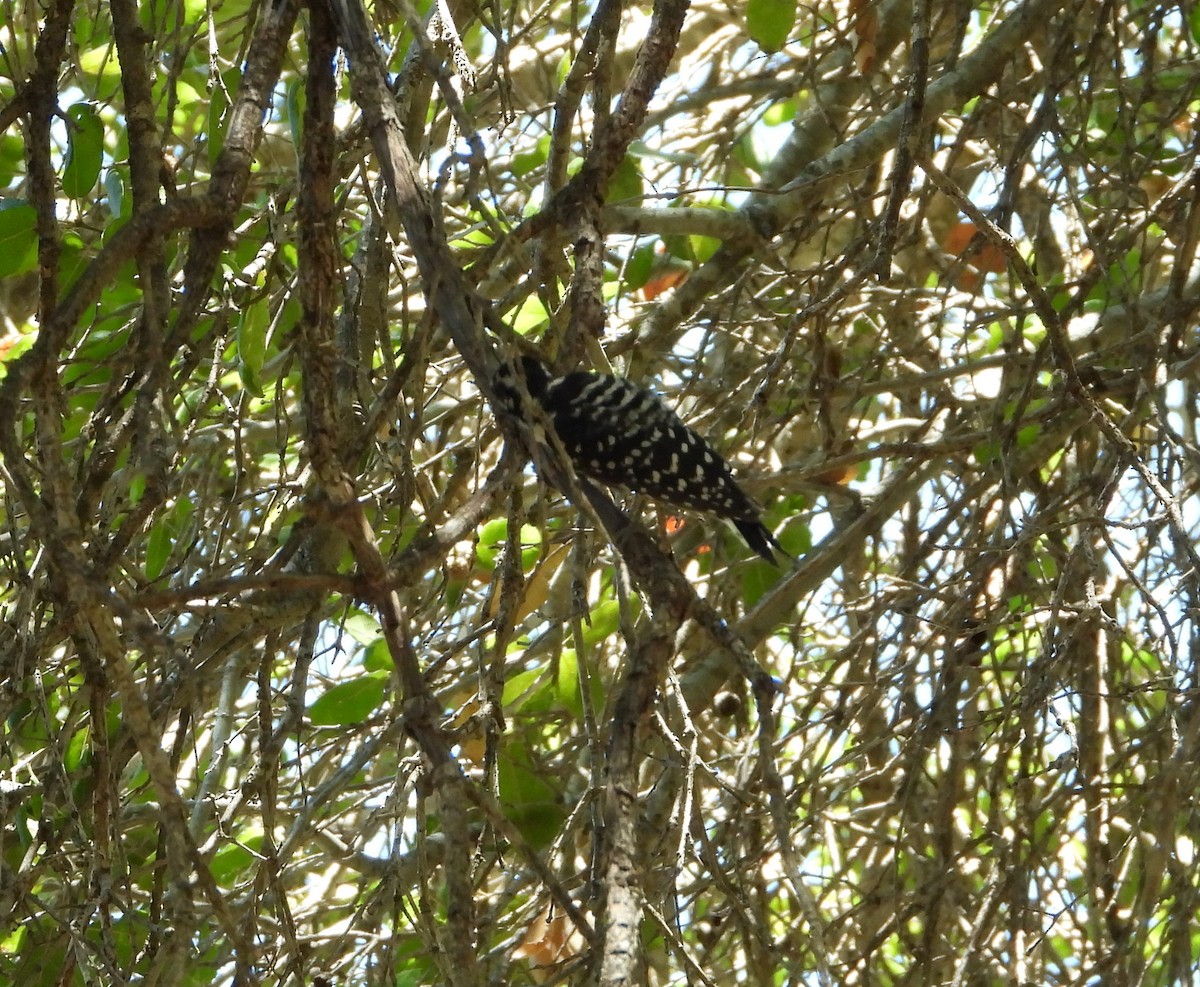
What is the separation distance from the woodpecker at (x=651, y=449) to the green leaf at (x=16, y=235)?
95 cm

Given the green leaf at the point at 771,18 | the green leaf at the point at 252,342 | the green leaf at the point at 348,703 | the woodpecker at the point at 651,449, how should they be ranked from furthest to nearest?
the woodpecker at the point at 651,449
the green leaf at the point at 771,18
the green leaf at the point at 348,703
the green leaf at the point at 252,342

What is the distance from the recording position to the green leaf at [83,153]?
75.3 inches

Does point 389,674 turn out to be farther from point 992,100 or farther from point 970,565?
point 992,100

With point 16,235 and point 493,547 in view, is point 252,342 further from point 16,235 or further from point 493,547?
point 493,547

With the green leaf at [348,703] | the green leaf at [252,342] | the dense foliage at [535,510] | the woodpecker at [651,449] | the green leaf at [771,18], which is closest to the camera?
the dense foliage at [535,510]

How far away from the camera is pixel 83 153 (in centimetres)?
192

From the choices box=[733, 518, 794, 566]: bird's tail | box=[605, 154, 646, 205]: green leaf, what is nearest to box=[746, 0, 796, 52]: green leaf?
box=[605, 154, 646, 205]: green leaf

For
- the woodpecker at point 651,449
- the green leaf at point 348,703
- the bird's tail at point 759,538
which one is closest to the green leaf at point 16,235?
the green leaf at point 348,703

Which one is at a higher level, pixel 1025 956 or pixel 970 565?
pixel 970 565

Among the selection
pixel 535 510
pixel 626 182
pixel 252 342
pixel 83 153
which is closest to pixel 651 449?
pixel 626 182

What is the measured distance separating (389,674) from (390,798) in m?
0.57

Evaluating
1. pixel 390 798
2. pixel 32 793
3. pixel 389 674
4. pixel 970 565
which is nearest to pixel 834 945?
pixel 970 565

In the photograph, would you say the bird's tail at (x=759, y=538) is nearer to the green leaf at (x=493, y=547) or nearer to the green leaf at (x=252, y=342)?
the green leaf at (x=493, y=547)

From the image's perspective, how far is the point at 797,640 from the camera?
8.87ft
